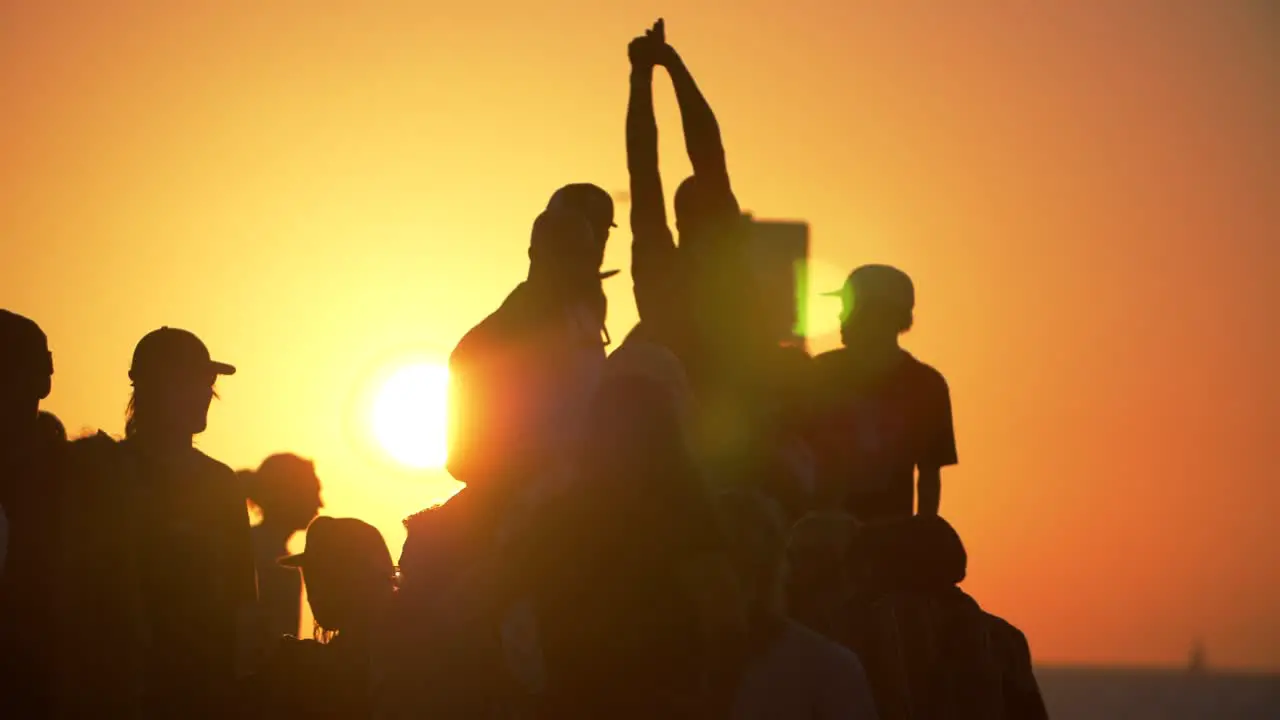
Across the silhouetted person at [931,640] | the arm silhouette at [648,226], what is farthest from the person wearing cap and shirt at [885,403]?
the arm silhouette at [648,226]

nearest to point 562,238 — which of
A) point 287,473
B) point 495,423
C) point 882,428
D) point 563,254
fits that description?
point 563,254

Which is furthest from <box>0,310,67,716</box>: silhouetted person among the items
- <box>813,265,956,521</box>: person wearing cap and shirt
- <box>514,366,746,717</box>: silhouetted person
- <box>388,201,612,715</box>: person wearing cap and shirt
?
<box>813,265,956,521</box>: person wearing cap and shirt

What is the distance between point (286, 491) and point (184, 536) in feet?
13.6

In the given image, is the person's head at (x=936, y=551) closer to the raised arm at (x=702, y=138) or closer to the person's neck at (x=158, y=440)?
the raised arm at (x=702, y=138)

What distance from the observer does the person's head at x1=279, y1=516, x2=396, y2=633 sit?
880cm

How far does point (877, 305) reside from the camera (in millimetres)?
10891

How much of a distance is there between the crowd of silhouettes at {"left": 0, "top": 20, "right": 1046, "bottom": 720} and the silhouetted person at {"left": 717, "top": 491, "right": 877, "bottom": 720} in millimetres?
504

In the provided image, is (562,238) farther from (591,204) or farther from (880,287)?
(880,287)

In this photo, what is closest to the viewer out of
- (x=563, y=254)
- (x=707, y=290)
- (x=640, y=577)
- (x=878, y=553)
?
(x=640, y=577)

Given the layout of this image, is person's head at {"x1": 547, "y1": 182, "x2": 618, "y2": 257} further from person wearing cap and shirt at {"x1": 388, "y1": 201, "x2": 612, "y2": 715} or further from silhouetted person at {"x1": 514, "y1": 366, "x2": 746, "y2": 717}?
silhouetted person at {"x1": 514, "y1": 366, "x2": 746, "y2": 717}

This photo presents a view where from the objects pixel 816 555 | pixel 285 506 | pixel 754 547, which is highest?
pixel 754 547

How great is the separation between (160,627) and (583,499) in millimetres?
2391

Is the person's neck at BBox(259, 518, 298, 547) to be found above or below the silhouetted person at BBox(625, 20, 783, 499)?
below

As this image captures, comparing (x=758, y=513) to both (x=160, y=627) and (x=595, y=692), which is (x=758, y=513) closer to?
(x=595, y=692)
